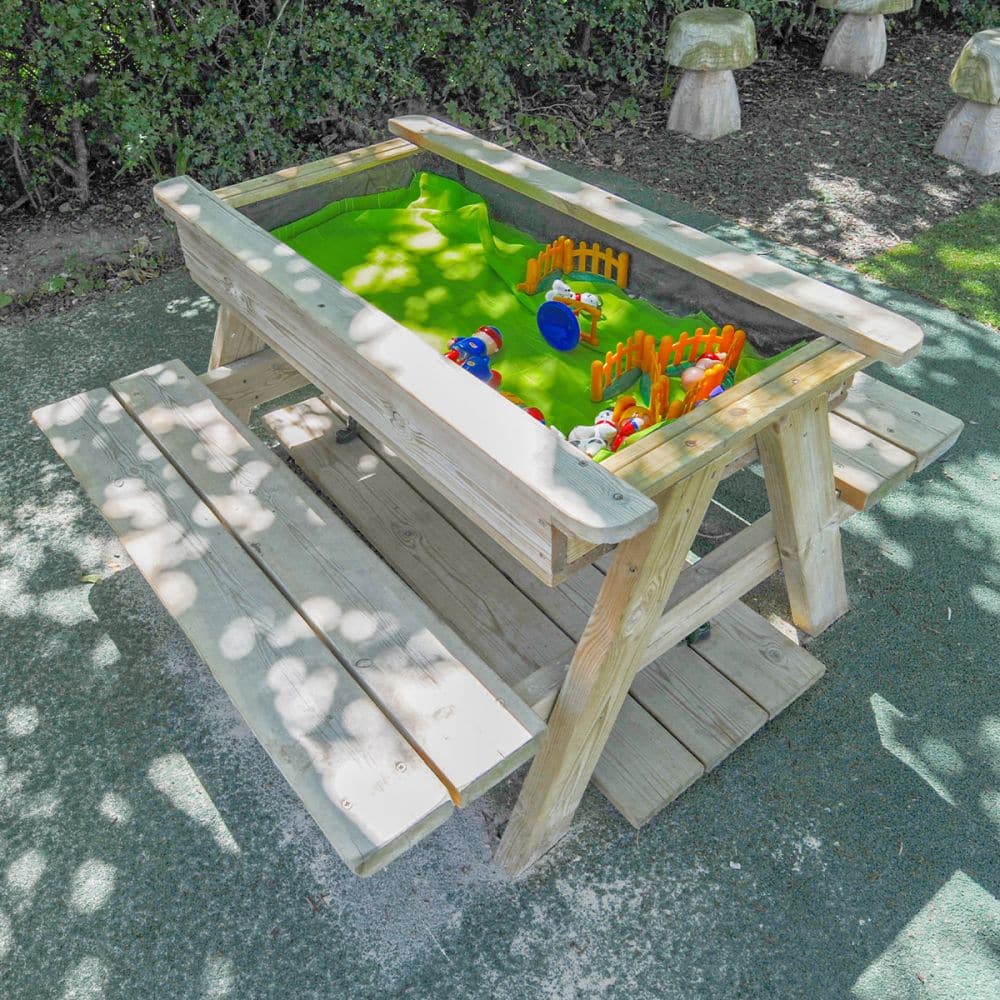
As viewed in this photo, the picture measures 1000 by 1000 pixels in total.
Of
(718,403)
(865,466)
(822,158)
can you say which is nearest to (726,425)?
(718,403)

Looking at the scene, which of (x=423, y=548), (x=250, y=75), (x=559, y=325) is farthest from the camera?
(x=250, y=75)

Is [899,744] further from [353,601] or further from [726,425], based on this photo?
[353,601]

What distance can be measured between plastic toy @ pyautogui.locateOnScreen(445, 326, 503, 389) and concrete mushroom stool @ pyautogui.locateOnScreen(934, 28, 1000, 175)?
12.1 feet

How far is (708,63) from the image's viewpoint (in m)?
5.28

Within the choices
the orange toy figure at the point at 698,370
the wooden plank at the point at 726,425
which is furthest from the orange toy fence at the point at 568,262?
the wooden plank at the point at 726,425

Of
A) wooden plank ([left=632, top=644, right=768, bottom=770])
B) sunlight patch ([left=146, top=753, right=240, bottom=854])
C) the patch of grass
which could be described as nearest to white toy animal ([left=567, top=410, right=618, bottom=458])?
wooden plank ([left=632, top=644, right=768, bottom=770])

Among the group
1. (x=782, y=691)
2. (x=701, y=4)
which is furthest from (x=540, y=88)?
(x=782, y=691)

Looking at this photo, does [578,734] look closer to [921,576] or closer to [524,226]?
[921,576]

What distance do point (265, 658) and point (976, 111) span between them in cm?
501

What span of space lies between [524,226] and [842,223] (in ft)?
7.82

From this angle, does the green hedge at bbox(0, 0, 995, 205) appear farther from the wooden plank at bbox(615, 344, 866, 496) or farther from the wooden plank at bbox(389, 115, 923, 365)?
the wooden plank at bbox(615, 344, 866, 496)

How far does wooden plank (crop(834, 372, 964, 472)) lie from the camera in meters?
2.28

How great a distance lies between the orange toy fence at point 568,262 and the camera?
106 inches

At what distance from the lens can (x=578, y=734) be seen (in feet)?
6.25
